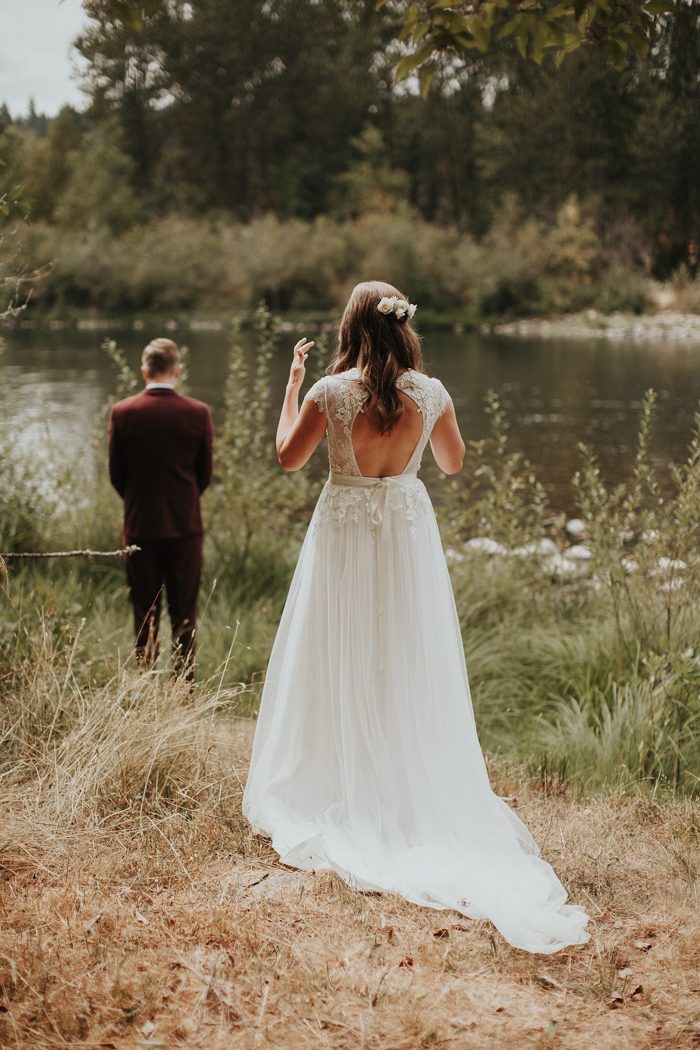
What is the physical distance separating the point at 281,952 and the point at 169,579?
9.34 ft

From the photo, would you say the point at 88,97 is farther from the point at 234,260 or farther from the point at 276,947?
the point at 276,947

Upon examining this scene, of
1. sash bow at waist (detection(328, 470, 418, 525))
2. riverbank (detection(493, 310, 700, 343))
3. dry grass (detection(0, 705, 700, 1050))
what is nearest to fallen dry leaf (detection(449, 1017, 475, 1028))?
dry grass (detection(0, 705, 700, 1050))

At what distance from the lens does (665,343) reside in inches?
976

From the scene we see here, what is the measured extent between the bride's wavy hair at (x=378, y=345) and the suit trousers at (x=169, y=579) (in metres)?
2.09

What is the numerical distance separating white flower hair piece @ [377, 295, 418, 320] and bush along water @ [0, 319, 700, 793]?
1.56m

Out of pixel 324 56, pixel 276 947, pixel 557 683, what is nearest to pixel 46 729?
pixel 276 947

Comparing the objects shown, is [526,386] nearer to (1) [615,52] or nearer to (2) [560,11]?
(1) [615,52]

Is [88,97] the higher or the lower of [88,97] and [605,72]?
the higher

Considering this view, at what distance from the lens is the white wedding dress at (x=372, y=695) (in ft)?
9.93

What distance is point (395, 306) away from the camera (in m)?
2.93

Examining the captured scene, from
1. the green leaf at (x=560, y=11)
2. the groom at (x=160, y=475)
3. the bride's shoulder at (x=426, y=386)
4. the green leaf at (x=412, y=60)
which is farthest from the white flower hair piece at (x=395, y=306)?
the groom at (x=160, y=475)

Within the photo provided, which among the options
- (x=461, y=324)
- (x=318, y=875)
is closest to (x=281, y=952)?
(x=318, y=875)

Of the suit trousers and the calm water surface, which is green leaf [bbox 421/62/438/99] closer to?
the suit trousers

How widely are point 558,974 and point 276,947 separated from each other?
0.75 m
